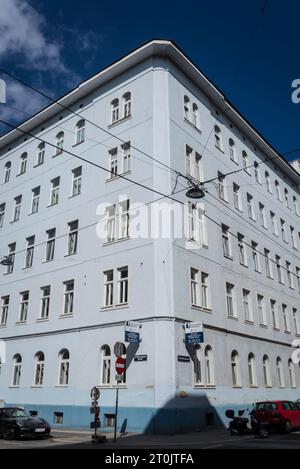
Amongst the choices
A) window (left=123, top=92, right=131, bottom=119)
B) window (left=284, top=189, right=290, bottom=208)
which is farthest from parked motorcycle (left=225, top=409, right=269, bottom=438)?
window (left=284, top=189, right=290, bottom=208)

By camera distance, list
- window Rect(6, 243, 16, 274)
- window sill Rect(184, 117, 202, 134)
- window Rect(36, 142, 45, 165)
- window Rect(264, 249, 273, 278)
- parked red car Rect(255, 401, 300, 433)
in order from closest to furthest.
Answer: parked red car Rect(255, 401, 300, 433)
window sill Rect(184, 117, 202, 134)
window Rect(6, 243, 16, 274)
window Rect(36, 142, 45, 165)
window Rect(264, 249, 273, 278)

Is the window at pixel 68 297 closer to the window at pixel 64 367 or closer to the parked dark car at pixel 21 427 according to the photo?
the window at pixel 64 367

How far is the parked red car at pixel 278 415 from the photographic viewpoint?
57.2ft

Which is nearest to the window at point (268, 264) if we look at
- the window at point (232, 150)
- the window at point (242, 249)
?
the window at point (242, 249)

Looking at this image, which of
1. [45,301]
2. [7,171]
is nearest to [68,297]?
[45,301]

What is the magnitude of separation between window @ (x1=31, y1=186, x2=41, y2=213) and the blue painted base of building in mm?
12818

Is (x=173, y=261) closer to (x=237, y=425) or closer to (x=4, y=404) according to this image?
(x=237, y=425)

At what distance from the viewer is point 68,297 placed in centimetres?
2375

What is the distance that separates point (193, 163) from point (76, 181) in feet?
24.0

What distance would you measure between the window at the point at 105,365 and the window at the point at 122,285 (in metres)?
2.31

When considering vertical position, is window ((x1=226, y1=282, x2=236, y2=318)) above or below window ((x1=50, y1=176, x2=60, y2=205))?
below

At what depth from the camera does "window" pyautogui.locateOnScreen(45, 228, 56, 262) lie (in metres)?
26.0

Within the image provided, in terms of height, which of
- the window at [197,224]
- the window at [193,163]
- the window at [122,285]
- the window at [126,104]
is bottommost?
the window at [122,285]

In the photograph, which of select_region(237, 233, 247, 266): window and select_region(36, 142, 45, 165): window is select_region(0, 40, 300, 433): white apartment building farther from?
select_region(36, 142, 45, 165): window
